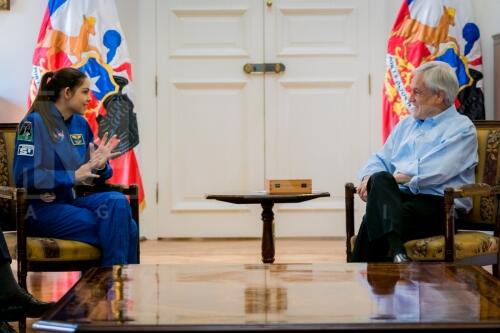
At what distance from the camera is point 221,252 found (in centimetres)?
515

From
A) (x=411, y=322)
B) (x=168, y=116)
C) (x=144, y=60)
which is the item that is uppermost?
(x=144, y=60)

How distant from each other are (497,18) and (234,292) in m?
3.79

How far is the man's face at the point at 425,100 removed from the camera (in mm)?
3408

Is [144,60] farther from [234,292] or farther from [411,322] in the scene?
[411,322]

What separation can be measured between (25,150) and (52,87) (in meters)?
0.33

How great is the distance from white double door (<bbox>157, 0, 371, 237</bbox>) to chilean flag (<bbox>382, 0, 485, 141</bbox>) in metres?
0.37

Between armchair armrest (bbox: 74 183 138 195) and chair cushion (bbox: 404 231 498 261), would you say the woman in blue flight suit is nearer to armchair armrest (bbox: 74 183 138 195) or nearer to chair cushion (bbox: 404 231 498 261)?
armchair armrest (bbox: 74 183 138 195)

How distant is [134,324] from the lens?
161cm

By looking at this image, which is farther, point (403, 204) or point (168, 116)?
point (168, 116)

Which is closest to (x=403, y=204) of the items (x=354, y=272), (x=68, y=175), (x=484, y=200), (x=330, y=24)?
(x=484, y=200)

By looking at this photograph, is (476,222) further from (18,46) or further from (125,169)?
(18,46)

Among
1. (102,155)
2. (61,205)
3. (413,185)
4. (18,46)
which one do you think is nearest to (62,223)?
(61,205)

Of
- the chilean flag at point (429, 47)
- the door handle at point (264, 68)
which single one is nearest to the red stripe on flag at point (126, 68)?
the door handle at point (264, 68)

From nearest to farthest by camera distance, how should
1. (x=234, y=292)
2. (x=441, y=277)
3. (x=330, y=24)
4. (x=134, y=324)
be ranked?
(x=134, y=324), (x=234, y=292), (x=441, y=277), (x=330, y=24)
